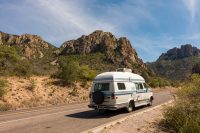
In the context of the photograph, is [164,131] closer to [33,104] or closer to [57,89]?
[33,104]

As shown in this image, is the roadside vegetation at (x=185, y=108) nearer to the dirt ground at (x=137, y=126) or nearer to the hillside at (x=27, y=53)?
the dirt ground at (x=137, y=126)

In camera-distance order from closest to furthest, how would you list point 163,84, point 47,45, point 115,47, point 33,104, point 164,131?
point 164,131, point 33,104, point 163,84, point 115,47, point 47,45

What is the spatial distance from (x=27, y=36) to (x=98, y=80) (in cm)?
16113

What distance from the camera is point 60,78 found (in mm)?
37375

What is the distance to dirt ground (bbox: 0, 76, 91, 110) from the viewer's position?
980 inches

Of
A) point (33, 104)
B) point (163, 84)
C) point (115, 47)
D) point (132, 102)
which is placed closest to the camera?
point (132, 102)

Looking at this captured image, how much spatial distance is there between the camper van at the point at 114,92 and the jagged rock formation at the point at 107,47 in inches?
3471

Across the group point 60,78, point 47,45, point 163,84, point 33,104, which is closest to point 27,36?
point 47,45

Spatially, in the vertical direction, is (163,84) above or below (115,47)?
below

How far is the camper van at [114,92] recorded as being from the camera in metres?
16.7

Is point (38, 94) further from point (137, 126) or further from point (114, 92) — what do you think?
point (137, 126)

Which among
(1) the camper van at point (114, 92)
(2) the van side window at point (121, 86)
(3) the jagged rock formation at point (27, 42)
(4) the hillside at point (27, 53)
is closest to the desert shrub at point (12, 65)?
(4) the hillside at point (27, 53)

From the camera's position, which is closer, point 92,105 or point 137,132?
point 137,132

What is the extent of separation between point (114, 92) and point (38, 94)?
14.2m
